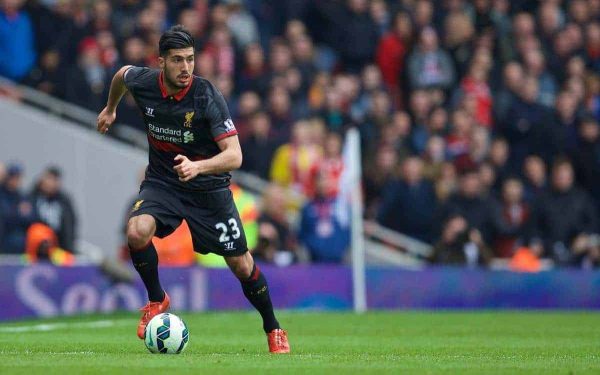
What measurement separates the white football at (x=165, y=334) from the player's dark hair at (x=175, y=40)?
199 cm

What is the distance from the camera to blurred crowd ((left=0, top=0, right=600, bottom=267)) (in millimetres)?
20094

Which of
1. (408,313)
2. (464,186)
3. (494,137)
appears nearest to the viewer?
(408,313)

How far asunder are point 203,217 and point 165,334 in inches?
39.4

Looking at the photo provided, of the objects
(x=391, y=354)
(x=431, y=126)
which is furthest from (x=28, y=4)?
(x=391, y=354)

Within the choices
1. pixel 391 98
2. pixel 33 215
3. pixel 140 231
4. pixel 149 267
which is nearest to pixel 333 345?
pixel 149 267

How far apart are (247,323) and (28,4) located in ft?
23.5

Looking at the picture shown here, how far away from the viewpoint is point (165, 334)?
10.3m

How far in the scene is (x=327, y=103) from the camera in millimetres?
21281

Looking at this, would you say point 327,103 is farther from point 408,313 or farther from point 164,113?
point 164,113

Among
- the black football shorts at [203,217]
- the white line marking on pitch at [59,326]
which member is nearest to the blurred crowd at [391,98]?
the white line marking on pitch at [59,326]

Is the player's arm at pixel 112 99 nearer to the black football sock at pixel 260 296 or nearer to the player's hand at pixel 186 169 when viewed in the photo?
the player's hand at pixel 186 169

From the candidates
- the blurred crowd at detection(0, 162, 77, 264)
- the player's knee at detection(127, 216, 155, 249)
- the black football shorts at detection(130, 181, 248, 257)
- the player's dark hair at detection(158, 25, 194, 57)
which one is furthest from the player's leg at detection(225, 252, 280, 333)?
the blurred crowd at detection(0, 162, 77, 264)

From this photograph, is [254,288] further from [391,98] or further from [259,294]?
[391,98]

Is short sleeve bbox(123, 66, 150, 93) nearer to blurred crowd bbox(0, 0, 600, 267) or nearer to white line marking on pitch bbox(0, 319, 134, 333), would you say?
white line marking on pitch bbox(0, 319, 134, 333)
